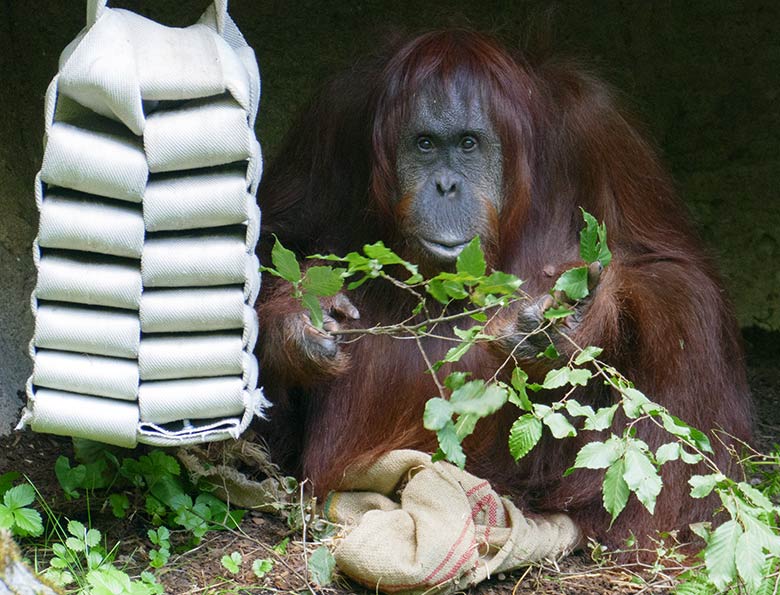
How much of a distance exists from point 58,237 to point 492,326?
1.24 meters

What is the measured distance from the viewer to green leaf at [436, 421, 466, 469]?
2.30 m

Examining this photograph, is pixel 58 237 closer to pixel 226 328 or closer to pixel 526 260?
pixel 226 328

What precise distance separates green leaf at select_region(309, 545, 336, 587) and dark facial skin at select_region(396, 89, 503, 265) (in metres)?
0.87

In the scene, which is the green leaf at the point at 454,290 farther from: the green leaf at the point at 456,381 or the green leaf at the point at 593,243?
the green leaf at the point at 593,243

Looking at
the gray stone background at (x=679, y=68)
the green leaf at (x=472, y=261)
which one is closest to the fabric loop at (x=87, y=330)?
the green leaf at (x=472, y=261)

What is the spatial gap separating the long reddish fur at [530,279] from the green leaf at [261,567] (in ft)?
1.56

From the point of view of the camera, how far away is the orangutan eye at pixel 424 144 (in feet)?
11.1

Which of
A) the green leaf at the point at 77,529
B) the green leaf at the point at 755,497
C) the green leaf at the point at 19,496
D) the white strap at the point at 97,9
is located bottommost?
the green leaf at the point at 77,529

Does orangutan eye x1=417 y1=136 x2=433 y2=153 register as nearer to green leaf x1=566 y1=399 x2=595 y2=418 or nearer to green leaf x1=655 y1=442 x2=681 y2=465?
green leaf x1=566 y1=399 x2=595 y2=418

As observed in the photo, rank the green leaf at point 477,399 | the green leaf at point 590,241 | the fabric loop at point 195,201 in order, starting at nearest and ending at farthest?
the green leaf at point 477,399
the green leaf at point 590,241
the fabric loop at point 195,201

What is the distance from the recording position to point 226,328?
9.32ft

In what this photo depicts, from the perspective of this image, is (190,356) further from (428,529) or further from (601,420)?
(601,420)

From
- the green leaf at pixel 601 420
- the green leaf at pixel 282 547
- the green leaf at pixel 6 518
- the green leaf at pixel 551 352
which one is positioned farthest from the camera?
the green leaf at pixel 282 547

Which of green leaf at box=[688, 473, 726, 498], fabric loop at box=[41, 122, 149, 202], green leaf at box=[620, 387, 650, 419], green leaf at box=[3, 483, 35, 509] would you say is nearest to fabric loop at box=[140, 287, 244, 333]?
fabric loop at box=[41, 122, 149, 202]
